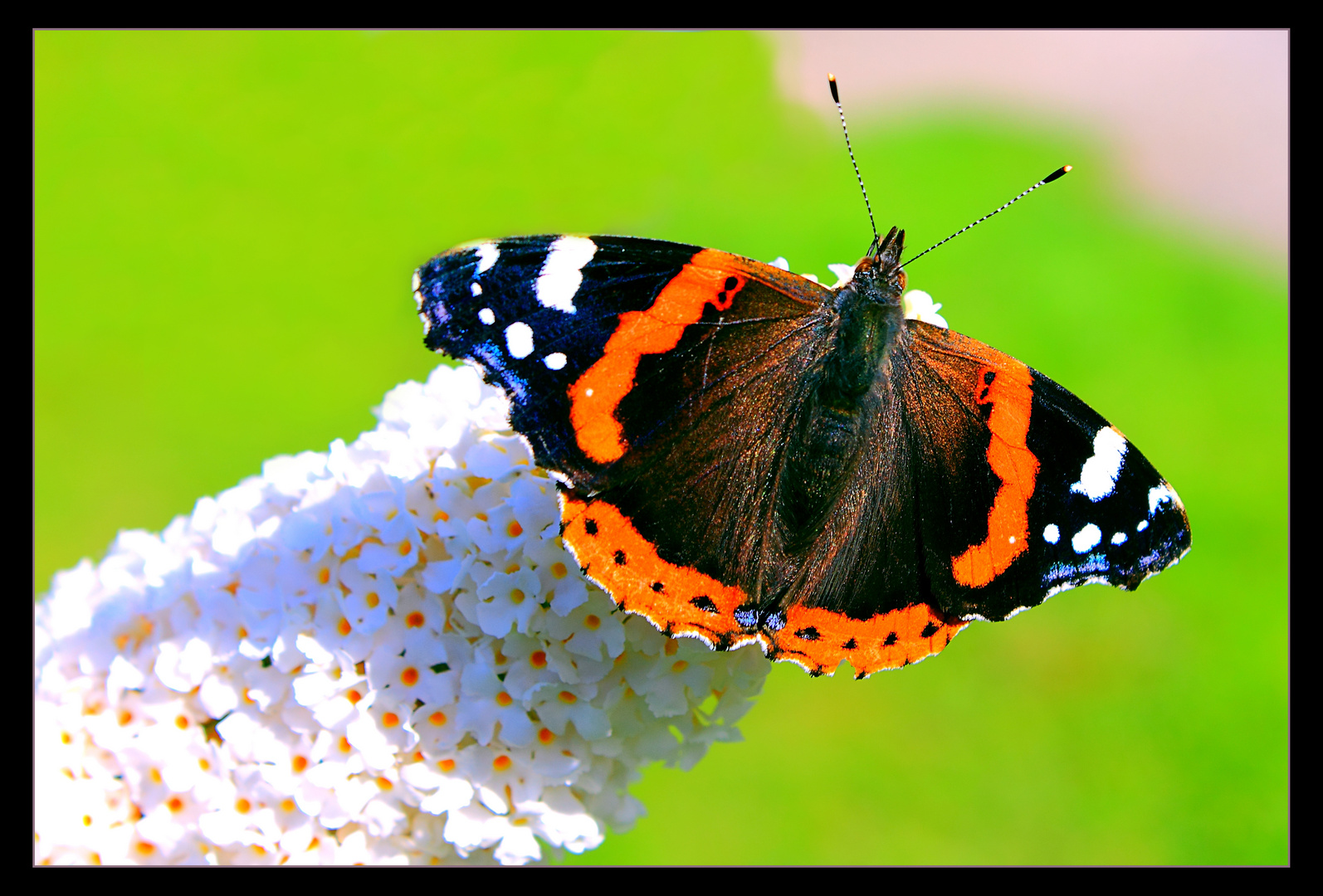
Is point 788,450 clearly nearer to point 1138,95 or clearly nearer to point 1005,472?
point 1005,472

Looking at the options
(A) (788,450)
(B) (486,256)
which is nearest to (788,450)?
(A) (788,450)

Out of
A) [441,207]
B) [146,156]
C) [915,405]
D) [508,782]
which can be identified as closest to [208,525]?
[508,782]

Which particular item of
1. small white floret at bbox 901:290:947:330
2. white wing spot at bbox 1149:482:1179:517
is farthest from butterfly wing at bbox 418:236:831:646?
white wing spot at bbox 1149:482:1179:517

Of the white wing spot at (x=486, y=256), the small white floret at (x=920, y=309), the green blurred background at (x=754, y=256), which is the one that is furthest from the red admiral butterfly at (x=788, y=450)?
the green blurred background at (x=754, y=256)

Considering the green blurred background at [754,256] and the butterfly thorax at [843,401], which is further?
the green blurred background at [754,256]

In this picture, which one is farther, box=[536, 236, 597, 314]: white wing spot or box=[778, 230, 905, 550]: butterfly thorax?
box=[778, 230, 905, 550]: butterfly thorax

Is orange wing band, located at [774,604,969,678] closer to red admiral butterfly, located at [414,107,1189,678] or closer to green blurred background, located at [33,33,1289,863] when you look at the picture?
red admiral butterfly, located at [414,107,1189,678]

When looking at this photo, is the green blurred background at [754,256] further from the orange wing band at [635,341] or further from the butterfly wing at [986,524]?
the orange wing band at [635,341]
